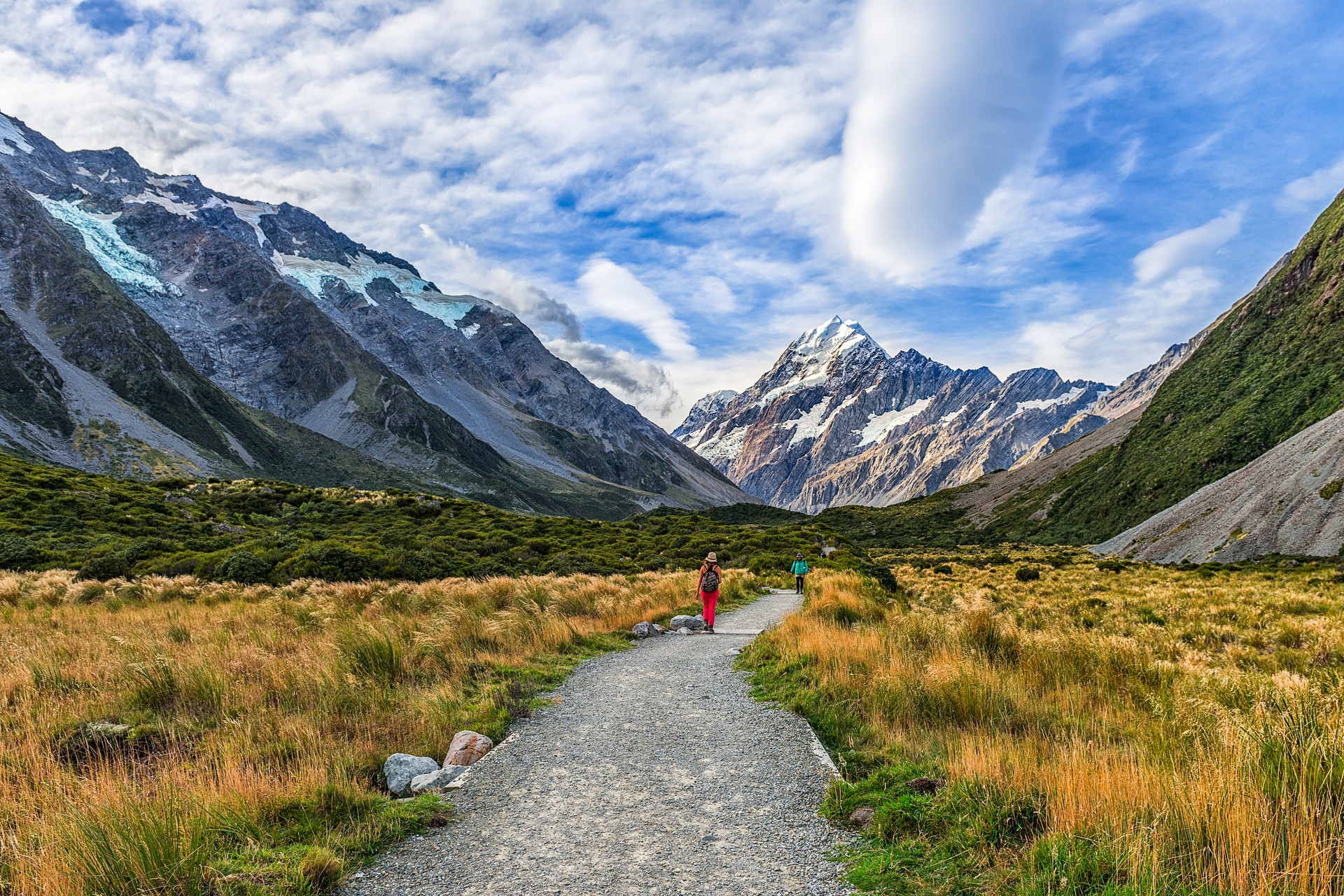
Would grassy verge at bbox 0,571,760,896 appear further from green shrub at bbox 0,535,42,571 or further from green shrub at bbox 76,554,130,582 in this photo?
green shrub at bbox 0,535,42,571

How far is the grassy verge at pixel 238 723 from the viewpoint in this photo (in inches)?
171

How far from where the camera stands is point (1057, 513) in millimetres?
98500

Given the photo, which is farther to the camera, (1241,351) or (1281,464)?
(1241,351)

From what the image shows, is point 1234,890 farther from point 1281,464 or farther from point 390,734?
point 1281,464

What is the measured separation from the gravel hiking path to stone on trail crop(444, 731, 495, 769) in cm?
25

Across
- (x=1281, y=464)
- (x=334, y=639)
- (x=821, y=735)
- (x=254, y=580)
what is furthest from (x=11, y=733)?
(x=1281, y=464)

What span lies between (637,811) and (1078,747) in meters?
4.02

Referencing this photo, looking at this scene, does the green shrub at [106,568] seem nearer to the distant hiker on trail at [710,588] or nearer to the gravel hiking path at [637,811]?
the distant hiker on trail at [710,588]

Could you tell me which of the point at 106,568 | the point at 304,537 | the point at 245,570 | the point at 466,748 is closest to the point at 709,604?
the point at 466,748

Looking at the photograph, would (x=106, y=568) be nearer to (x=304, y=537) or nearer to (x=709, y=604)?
(x=304, y=537)

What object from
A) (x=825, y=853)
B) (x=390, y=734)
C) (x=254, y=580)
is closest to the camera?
(x=825, y=853)

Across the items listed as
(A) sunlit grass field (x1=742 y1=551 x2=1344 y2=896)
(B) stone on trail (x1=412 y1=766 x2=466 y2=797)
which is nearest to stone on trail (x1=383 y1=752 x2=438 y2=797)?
(B) stone on trail (x1=412 y1=766 x2=466 y2=797)

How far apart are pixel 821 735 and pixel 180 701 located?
8810 millimetres

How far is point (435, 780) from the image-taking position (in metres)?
6.72
